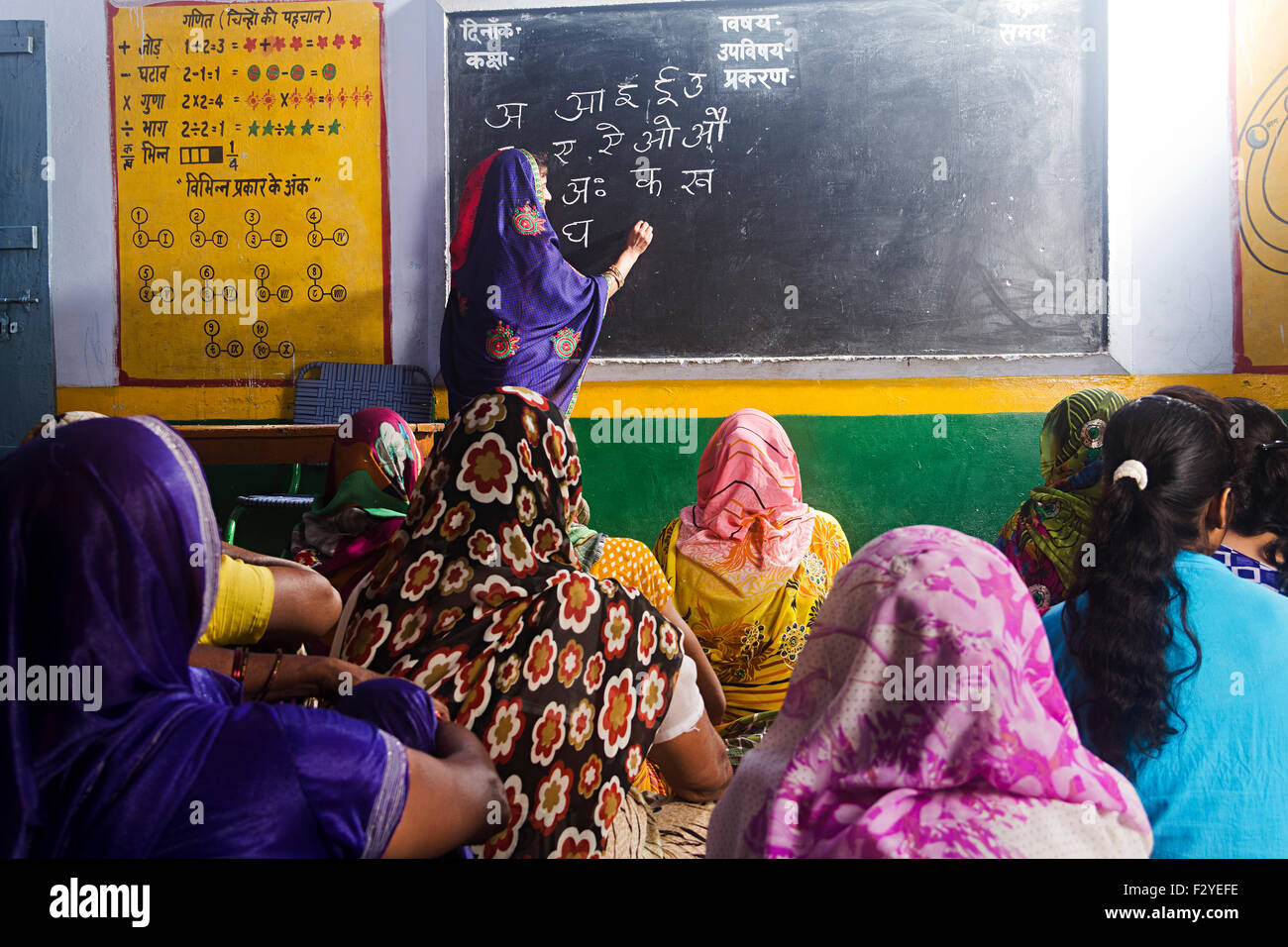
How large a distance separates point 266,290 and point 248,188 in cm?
41

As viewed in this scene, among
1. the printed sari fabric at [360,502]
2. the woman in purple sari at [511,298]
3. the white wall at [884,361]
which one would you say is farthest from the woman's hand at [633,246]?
the printed sari fabric at [360,502]

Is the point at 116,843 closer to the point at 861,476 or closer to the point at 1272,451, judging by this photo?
the point at 1272,451

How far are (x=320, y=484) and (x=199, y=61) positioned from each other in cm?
174

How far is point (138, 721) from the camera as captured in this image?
81cm

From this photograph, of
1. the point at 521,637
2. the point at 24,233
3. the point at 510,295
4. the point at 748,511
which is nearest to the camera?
the point at 521,637

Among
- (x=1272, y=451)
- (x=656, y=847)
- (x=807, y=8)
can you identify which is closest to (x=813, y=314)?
(x=807, y=8)

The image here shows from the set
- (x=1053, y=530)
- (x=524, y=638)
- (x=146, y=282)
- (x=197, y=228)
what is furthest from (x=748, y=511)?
(x=146, y=282)

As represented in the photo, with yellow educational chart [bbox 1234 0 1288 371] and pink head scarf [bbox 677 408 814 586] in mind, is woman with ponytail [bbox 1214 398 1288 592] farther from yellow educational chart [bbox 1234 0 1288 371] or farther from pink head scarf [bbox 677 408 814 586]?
yellow educational chart [bbox 1234 0 1288 371]

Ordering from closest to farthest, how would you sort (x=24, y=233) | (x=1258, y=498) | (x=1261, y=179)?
(x=1258, y=498) < (x=1261, y=179) < (x=24, y=233)

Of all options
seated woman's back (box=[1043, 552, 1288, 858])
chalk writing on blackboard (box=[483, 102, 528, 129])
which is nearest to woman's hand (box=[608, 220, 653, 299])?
chalk writing on blackboard (box=[483, 102, 528, 129])

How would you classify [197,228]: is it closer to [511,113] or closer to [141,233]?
[141,233]

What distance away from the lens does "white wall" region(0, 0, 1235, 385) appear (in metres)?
3.38

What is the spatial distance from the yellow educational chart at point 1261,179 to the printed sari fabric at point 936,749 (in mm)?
3095

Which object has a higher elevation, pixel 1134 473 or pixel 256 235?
pixel 256 235
